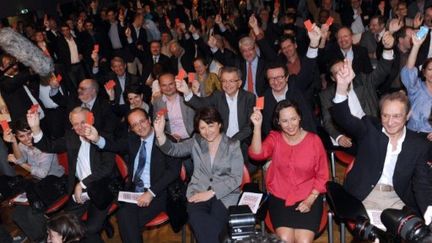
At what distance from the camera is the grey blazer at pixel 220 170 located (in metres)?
3.57

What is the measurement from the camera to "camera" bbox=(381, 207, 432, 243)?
1895 millimetres

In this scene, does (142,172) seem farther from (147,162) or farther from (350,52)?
(350,52)

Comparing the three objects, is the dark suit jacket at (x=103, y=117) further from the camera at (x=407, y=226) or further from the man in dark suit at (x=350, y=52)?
the camera at (x=407, y=226)

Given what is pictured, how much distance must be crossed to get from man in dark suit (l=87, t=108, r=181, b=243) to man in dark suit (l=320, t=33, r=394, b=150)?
1.44 metres

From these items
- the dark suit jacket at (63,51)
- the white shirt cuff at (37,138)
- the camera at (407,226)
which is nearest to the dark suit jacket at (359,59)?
the white shirt cuff at (37,138)

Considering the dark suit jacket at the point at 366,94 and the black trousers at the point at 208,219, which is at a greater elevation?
the dark suit jacket at the point at 366,94

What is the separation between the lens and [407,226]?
77.8 inches

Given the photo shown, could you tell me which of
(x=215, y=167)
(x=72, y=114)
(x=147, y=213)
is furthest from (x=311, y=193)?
(x=72, y=114)

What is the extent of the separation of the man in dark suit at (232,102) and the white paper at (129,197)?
102 cm

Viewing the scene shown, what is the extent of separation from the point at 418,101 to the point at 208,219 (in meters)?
1.95

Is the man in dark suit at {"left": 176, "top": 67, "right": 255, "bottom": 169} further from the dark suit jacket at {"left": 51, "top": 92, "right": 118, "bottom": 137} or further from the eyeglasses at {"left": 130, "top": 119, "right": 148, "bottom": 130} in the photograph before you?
the dark suit jacket at {"left": 51, "top": 92, "right": 118, "bottom": 137}

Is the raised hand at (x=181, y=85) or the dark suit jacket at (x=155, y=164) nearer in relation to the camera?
the dark suit jacket at (x=155, y=164)

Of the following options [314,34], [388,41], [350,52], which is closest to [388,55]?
[388,41]

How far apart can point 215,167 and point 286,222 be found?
660 mm
